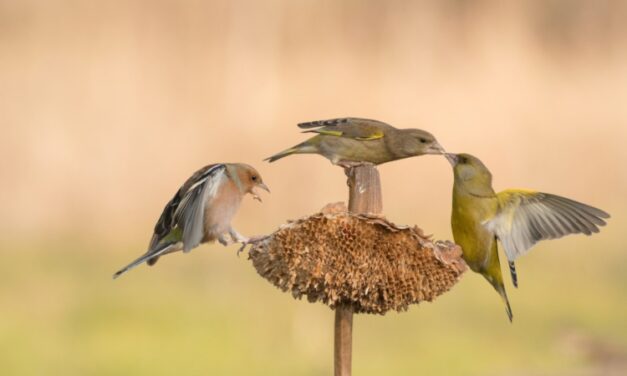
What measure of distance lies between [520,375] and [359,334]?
1.03 meters

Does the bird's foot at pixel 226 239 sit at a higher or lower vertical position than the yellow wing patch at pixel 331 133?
lower

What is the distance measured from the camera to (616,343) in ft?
19.7

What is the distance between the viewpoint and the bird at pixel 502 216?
7.08 ft

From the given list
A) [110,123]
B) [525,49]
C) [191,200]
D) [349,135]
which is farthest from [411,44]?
[191,200]

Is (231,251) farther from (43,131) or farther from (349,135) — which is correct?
(349,135)

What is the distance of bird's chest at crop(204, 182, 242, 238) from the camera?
2283 millimetres

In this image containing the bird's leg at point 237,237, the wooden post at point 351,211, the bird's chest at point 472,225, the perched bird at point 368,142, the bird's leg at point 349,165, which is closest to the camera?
the wooden post at point 351,211

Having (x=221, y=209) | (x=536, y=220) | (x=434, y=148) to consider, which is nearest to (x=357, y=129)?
(x=434, y=148)

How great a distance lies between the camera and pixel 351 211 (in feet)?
5.94

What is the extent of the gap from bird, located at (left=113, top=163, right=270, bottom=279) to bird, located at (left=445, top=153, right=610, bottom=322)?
42 cm

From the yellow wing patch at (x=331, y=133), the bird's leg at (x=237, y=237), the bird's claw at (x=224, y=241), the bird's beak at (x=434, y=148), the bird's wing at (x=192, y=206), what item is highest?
the yellow wing patch at (x=331, y=133)

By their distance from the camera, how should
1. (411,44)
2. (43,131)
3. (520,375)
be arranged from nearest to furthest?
(520,375) < (43,131) < (411,44)

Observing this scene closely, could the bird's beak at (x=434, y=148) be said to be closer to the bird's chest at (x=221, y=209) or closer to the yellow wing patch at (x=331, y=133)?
the yellow wing patch at (x=331, y=133)

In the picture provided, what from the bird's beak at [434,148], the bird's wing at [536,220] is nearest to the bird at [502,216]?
the bird's wing at [536,220]
